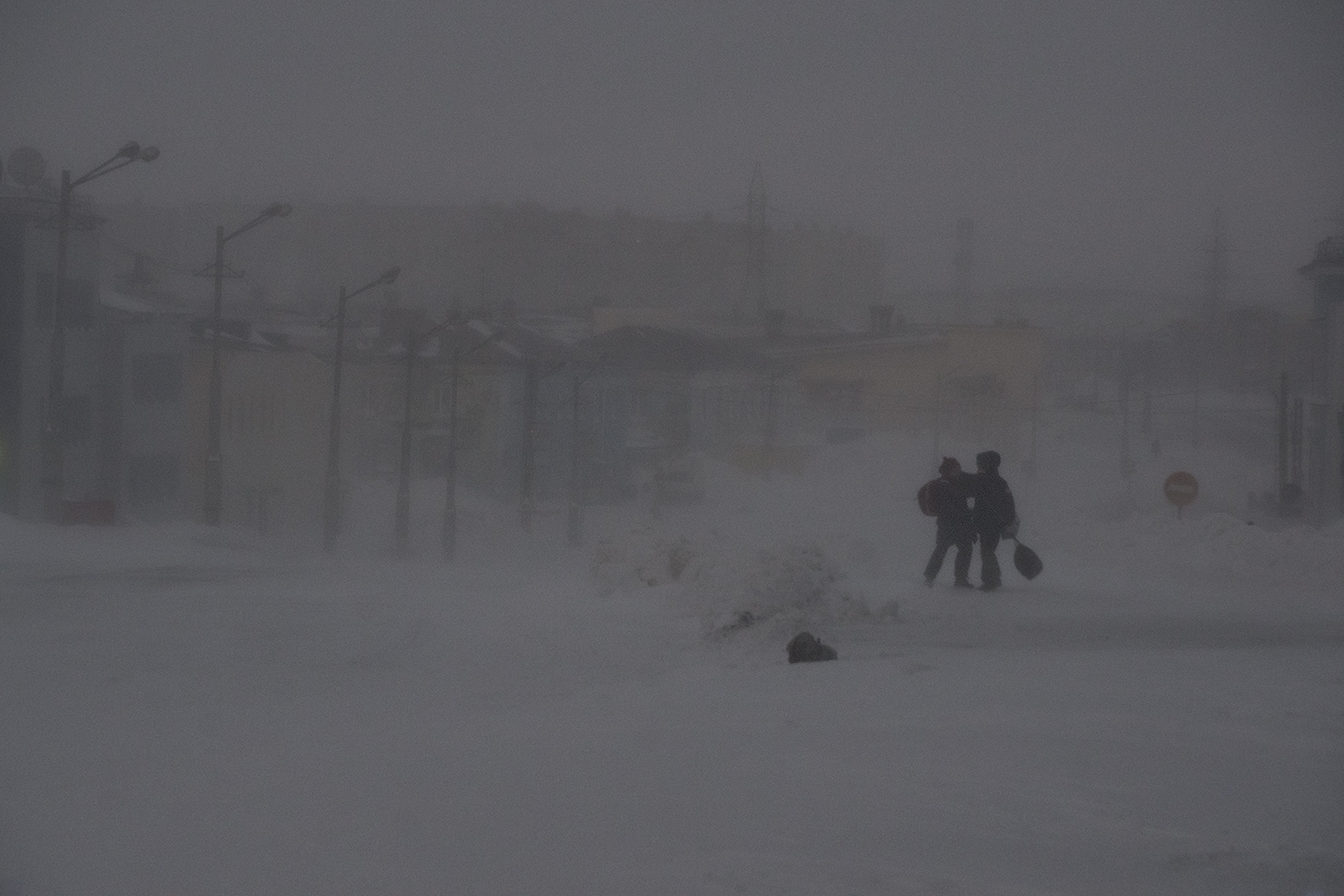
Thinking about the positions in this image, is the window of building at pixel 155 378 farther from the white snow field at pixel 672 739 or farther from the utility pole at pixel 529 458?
the white snow field at pixel 672 739

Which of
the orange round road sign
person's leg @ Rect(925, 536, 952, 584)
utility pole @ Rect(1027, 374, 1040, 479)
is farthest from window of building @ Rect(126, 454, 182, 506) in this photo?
person's leg @ Rect(925, 536, 952, 584)

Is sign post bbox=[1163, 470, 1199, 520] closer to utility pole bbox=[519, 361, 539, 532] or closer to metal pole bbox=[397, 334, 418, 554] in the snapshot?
metal pole bbox=[397, 334, 418, 554]

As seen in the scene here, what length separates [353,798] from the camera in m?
6.43

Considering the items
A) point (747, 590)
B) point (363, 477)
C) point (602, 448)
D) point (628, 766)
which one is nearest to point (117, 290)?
A: point (363, 477)

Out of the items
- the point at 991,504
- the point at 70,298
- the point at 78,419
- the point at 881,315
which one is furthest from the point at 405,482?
the point at 881,315

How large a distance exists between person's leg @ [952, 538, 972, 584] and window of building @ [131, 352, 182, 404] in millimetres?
44504

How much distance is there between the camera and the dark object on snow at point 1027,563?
1542cm

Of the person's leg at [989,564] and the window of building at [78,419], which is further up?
the window of building at [78,419]

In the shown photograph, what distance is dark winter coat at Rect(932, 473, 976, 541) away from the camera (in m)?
15.5

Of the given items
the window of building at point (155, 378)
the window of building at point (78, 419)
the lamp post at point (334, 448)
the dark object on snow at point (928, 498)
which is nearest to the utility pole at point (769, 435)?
the window of building at point (155, 378)

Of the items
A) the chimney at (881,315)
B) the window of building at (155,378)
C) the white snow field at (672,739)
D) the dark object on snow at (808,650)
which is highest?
the chimney at (881,315)

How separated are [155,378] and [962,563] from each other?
149 feet

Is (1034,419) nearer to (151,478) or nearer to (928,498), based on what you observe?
(151,478)

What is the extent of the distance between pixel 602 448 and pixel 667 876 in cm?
6417
